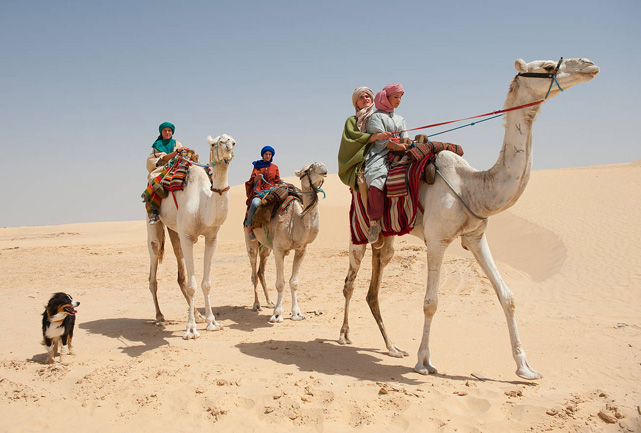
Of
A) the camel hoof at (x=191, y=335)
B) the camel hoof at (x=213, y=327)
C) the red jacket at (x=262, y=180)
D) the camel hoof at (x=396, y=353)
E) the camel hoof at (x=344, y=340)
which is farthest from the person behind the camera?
the red jacket at (x=262, y=180)

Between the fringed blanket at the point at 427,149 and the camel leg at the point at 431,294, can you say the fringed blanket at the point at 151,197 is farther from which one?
the camel leg at the point at 431,294

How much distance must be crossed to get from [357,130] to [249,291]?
24.4 feet

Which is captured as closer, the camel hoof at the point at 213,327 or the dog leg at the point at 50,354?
the dog leg at the point at 50,354

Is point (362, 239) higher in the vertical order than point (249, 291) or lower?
higher

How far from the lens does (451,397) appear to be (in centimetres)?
469

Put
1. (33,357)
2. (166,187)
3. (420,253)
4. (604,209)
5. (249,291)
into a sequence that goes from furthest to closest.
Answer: (604,209)
(420,253)
(249,291)
(166,187)
(33,357)

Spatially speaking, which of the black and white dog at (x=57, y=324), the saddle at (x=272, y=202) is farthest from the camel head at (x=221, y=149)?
the black and white dog at (x=57, y=324)

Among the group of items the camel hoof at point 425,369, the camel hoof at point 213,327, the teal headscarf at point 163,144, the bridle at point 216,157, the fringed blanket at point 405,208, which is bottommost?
the camel hoof at point 213,327

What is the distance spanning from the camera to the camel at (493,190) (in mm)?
4867

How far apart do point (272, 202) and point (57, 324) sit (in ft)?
14.1

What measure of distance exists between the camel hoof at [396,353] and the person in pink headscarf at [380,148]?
5.10 feet

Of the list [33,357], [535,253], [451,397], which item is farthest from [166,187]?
[535,253]

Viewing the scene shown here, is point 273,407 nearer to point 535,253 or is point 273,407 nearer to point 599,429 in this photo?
point 599,429

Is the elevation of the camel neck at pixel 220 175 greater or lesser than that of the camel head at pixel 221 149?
lesser
